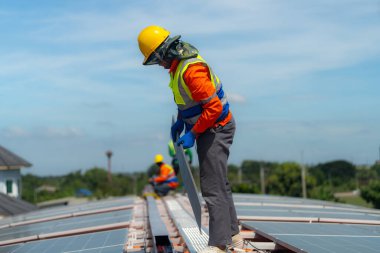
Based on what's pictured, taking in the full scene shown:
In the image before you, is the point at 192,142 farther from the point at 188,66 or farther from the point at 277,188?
the point at 277,188

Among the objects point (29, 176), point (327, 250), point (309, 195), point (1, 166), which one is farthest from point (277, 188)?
point (29, 176)

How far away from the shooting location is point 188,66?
422cm

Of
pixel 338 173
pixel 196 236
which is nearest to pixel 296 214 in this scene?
pixel 196 236

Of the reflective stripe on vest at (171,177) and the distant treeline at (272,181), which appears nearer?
the reflective stripe on vest at (171,177)

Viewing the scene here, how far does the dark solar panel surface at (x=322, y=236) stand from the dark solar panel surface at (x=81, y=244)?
127 cm

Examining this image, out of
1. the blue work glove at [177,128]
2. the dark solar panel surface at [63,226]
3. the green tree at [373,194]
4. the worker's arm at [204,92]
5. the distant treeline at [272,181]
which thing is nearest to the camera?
the worker's arm at [204,92]

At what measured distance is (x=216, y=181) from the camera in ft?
14.3

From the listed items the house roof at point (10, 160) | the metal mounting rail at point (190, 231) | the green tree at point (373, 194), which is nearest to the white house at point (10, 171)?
the house roof at point (10, 160)

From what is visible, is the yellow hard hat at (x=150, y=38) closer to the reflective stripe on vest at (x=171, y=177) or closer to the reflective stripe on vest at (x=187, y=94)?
the reflective stripe on vest at (x=187, y=94)

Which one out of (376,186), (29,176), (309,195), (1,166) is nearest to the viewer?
(1,166)

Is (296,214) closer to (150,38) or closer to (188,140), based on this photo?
(188,140)

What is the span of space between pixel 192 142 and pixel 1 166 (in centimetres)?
2129

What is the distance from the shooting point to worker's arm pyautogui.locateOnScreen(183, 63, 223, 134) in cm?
417

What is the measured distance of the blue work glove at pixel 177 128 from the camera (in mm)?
4758
